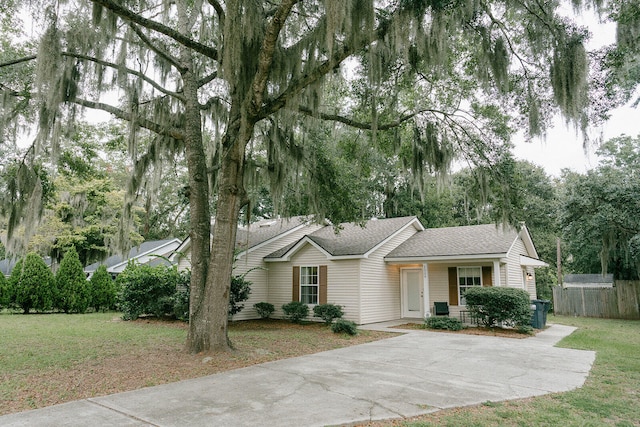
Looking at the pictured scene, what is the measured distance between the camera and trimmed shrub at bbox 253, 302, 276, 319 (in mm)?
14227

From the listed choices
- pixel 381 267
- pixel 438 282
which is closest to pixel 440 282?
pixel 438 282

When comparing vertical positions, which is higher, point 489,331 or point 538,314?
point 538,314

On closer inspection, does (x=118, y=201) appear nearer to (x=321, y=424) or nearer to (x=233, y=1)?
(x=233, y=1)

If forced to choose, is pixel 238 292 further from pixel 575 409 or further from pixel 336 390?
pixel 575 409

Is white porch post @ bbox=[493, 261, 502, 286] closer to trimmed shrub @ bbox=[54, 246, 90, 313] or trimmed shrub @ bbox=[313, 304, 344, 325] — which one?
trimmed shrub @ bbox=[313, 304, 344, 325]

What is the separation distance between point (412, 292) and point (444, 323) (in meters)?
3.02

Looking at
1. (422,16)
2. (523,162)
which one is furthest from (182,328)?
(523,162)

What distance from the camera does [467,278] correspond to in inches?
541

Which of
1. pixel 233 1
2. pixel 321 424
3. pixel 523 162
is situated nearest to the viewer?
pixel 321 424

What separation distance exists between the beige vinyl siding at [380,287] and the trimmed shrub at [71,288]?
1228 centimetres

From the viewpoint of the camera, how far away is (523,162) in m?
28.4

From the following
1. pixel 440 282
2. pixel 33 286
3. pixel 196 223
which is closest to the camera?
pixel 196 223

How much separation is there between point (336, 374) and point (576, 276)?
22.8m

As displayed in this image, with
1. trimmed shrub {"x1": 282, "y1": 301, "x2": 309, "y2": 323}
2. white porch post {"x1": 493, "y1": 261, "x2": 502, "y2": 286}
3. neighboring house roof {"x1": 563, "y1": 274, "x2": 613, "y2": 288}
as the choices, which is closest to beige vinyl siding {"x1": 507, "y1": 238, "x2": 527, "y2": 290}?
white porch post {"x1": 493, "y1": 261, "x2": 502, "y2": 286}
